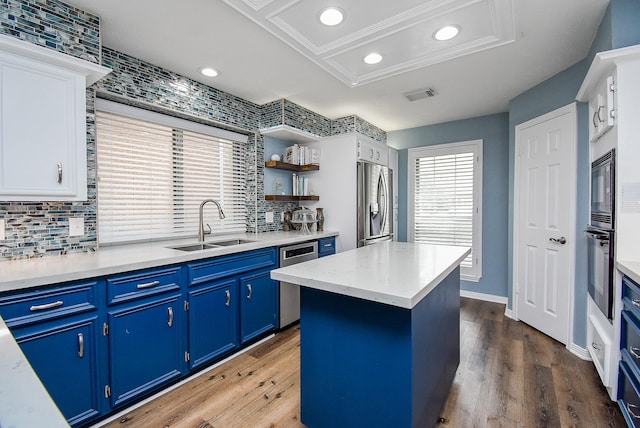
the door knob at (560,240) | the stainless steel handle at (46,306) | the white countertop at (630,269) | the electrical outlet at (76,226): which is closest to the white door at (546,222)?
the door knob at (560,240)

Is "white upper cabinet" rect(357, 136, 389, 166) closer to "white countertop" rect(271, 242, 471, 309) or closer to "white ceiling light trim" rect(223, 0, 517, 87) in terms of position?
"white ceiling light trim" rect(223, 0, 517, 87)

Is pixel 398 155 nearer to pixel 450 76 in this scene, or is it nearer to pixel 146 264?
pixel 450 76

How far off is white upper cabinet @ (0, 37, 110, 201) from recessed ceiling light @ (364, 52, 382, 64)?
6.17ft

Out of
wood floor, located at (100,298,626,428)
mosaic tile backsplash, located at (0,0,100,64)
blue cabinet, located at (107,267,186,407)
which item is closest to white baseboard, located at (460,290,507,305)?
wood floor, located at (100,298,626,428)

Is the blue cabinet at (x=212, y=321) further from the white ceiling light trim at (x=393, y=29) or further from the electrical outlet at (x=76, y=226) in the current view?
the white ceiling light trim at (x=393, y=29)

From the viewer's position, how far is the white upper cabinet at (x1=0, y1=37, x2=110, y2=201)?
1.58 m

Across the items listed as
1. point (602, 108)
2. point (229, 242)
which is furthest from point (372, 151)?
point (602, 108)

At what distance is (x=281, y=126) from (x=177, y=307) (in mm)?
2086

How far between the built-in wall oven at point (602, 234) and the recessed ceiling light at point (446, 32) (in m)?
1.27

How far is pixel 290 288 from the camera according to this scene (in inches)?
118

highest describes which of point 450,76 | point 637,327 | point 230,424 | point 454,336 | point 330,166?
point 450,76

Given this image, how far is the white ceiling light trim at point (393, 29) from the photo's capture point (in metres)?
1.82

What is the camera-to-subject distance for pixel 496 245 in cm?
388

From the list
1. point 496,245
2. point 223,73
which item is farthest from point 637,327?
point 223,73
